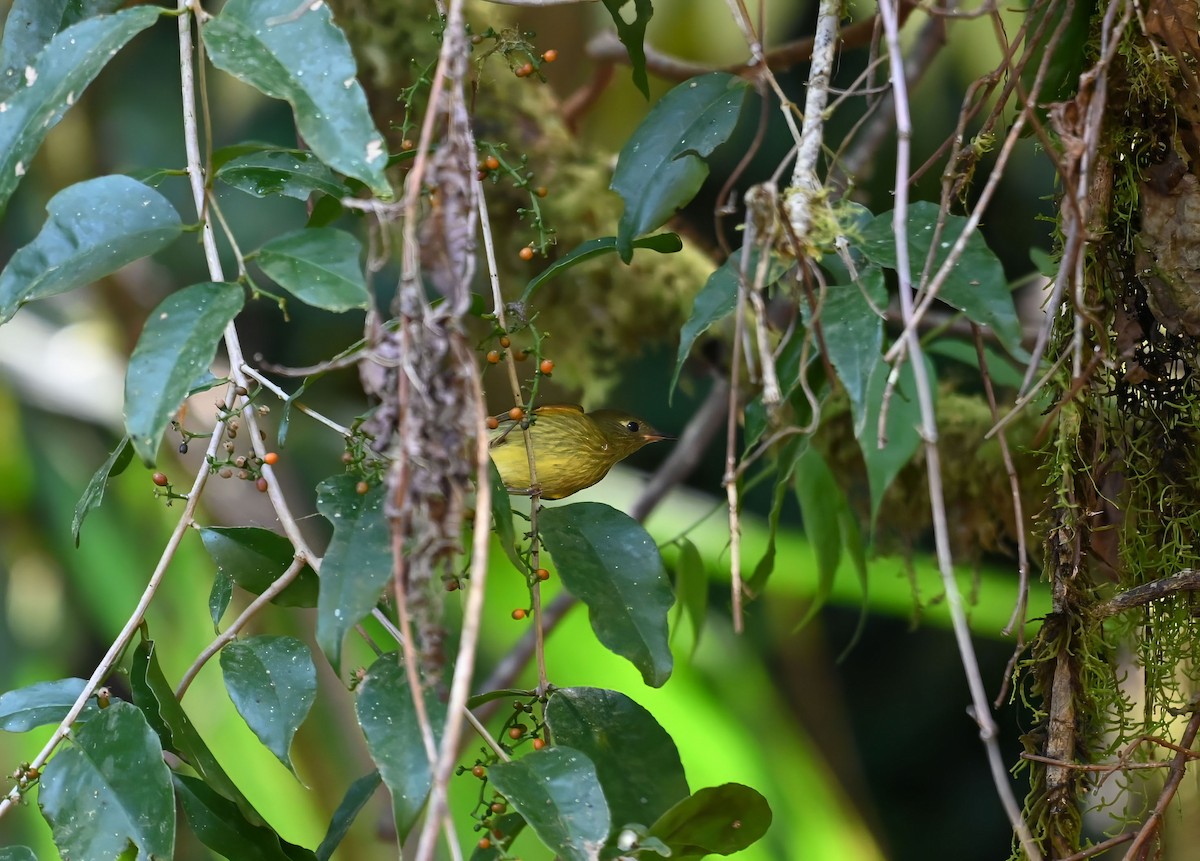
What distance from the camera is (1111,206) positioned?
103 centimetres

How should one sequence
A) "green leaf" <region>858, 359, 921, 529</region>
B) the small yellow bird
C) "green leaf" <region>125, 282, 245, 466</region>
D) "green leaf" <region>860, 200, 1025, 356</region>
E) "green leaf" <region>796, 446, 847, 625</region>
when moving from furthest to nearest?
1. the small yellow bird
2. "green leaf" <region>796, 446, 847, 625</region>
3. "green leaf" <region>858, 359, 921, 529</region>
4. "green leaf" <region>860, 200, 1025, 356</region>
5. "green leaf" <region>125, 282, 245, 466</region>

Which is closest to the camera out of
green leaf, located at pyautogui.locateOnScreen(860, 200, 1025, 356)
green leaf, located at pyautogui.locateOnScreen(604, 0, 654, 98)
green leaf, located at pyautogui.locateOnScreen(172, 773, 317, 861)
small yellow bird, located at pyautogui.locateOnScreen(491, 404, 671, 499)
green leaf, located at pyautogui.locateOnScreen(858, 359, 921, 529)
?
green leaf, located at pyautogui.locateOnScreen(860, 200, 1025, 356)

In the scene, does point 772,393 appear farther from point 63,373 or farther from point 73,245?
point 63,373

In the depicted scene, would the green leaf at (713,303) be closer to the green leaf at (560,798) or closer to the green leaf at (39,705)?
the green leaf at (560,798)

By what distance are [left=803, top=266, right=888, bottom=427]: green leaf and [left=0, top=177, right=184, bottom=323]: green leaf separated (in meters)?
0.48

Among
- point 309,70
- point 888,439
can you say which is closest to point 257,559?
point 309,70

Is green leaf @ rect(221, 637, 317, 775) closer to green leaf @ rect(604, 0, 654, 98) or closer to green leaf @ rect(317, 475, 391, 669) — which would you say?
green leaf @ rect(317, 475, 391, 669)

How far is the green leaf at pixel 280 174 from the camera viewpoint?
2.96 ft

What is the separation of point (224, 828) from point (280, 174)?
54 cm

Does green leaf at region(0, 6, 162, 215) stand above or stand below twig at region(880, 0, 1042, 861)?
above

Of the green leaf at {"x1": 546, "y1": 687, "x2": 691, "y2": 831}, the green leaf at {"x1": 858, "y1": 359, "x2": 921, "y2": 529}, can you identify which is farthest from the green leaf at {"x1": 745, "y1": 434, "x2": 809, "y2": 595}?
the green leaf at {"x1": 546, "y1": 687, "x2": 691, "y2": 831}

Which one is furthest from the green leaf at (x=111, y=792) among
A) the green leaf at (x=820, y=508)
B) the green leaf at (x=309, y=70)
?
the green leaf at (x=820, y=508)

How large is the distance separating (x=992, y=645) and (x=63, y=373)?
2.68 m

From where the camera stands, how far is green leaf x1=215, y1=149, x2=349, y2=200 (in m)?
0.90
